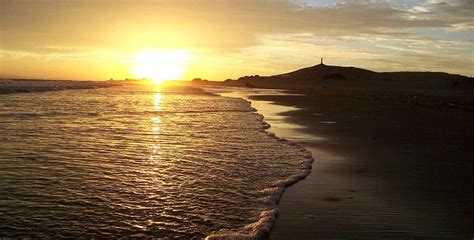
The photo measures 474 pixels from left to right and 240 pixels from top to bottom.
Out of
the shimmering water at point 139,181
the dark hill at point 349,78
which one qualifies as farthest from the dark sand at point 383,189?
the dark hill at point 349,78

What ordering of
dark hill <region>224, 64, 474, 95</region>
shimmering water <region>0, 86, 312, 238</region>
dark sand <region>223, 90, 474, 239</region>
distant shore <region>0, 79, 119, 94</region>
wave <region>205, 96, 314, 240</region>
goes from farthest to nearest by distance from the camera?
dark hill <region>224, 64, 474, 95</region> → distant shore <region>0, 79, 119, 94</region> → dark sand <region>223, 90, 474, 239</region> → shimmering water <region>0, 86, 312, 238</region> → wave <region>205, 96, 314, 240</region>

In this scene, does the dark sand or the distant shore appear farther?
the distant shore

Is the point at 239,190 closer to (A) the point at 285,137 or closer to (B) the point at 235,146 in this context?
(B) the point at 235,146

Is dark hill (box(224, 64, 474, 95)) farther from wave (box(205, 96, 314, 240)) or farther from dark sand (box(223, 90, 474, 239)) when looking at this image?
wave (box(205, 96, 314, 240))

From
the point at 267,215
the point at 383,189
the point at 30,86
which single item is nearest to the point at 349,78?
the point at 30,86

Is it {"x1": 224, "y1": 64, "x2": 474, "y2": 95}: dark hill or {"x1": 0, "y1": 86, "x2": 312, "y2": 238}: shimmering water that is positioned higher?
{"x1": 224, "y1": 64, "x2": 474, "y2": 95}: dark hill

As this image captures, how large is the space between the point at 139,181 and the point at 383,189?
523 cm

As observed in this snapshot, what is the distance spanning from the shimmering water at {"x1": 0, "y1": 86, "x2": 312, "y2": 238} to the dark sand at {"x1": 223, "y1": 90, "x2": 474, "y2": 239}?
0.61 metres

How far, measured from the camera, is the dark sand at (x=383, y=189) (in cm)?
723


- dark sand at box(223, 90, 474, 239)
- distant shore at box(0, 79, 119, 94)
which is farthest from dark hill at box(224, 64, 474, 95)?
dark sand at box(223, 90, 474, 239)

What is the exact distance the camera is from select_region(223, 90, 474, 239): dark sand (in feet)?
23.7

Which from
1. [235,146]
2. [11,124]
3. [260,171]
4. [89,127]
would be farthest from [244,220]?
[11,124]

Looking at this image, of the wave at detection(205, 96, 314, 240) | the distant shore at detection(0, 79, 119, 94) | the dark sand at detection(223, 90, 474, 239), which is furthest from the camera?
the distant shore at detection(0, 79, 119, 94)

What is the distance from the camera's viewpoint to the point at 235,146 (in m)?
15.1
